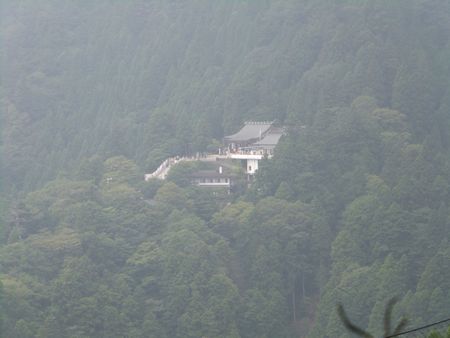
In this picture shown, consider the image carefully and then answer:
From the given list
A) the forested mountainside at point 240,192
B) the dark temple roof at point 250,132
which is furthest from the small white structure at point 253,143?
the forested mountainside at point 240,192

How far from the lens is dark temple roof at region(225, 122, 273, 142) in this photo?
32.3 meters

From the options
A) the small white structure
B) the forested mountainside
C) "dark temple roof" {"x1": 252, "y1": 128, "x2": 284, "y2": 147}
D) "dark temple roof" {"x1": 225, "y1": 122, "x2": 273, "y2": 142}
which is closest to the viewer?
the forested mountainside

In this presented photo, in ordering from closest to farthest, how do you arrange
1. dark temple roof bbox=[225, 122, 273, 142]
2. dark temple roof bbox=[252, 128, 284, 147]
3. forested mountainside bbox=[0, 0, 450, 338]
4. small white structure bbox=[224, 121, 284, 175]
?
1. forested mountainside bbox=[0, 0, 450, 338]
2. small white structure bbox=[224, 121, 284, 175]
3. dark temple roof bbox=[252, 128, 284, 147]
4. dark temple roof bbox=[225, 122, 273, 142]

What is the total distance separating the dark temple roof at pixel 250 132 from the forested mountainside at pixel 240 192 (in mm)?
541

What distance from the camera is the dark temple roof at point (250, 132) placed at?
32.3 metres

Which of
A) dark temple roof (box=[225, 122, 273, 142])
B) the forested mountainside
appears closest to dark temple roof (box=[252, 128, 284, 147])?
dark temple roof (box=[225, 122, 273, 142])

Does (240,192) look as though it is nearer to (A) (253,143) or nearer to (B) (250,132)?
(A) (253,143)

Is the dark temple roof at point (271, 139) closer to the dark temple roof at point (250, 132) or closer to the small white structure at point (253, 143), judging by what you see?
the small white structure at point (253, 143)

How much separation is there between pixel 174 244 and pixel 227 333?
334cm

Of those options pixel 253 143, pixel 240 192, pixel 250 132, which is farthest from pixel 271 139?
pixel 240 192

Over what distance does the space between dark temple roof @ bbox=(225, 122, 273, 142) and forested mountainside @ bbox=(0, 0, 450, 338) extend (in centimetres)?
54

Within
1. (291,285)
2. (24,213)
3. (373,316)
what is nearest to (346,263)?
(291,285)

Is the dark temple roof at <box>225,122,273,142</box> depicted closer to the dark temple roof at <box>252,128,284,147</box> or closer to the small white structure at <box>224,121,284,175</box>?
the small white structure at <box>224,121,284,175</box>

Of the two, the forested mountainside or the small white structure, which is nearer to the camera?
the forested mountainside
